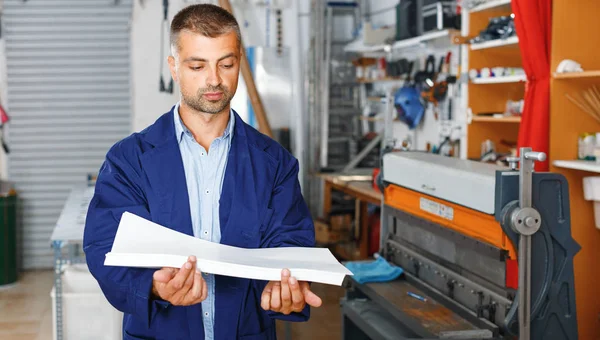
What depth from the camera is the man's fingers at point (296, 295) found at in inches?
63.2

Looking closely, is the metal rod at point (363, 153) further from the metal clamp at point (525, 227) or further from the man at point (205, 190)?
the man at point (205, 190)

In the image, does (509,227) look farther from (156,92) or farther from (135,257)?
(156,92)

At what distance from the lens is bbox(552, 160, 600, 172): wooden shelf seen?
3.62 metres

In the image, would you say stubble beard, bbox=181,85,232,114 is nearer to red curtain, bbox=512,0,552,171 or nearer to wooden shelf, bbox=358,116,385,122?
red curtain, bbox=512,0,552,171

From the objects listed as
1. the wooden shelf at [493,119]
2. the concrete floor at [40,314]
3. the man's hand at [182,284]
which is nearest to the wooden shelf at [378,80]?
the wooden shelf at [493,119]

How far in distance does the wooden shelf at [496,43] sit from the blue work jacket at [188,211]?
9.81 feet

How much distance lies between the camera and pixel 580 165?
371 cm

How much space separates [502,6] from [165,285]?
3991 millimetres

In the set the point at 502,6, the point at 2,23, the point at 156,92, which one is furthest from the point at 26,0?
the point at 502,6

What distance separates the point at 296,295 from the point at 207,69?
585 mm

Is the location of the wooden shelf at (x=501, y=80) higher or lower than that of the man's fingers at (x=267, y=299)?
higher

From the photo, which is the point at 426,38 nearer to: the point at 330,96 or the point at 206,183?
the point at 330,96

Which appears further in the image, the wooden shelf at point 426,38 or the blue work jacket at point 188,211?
the wooden shelf at point 426,38

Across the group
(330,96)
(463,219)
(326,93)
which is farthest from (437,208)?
(330,96)
